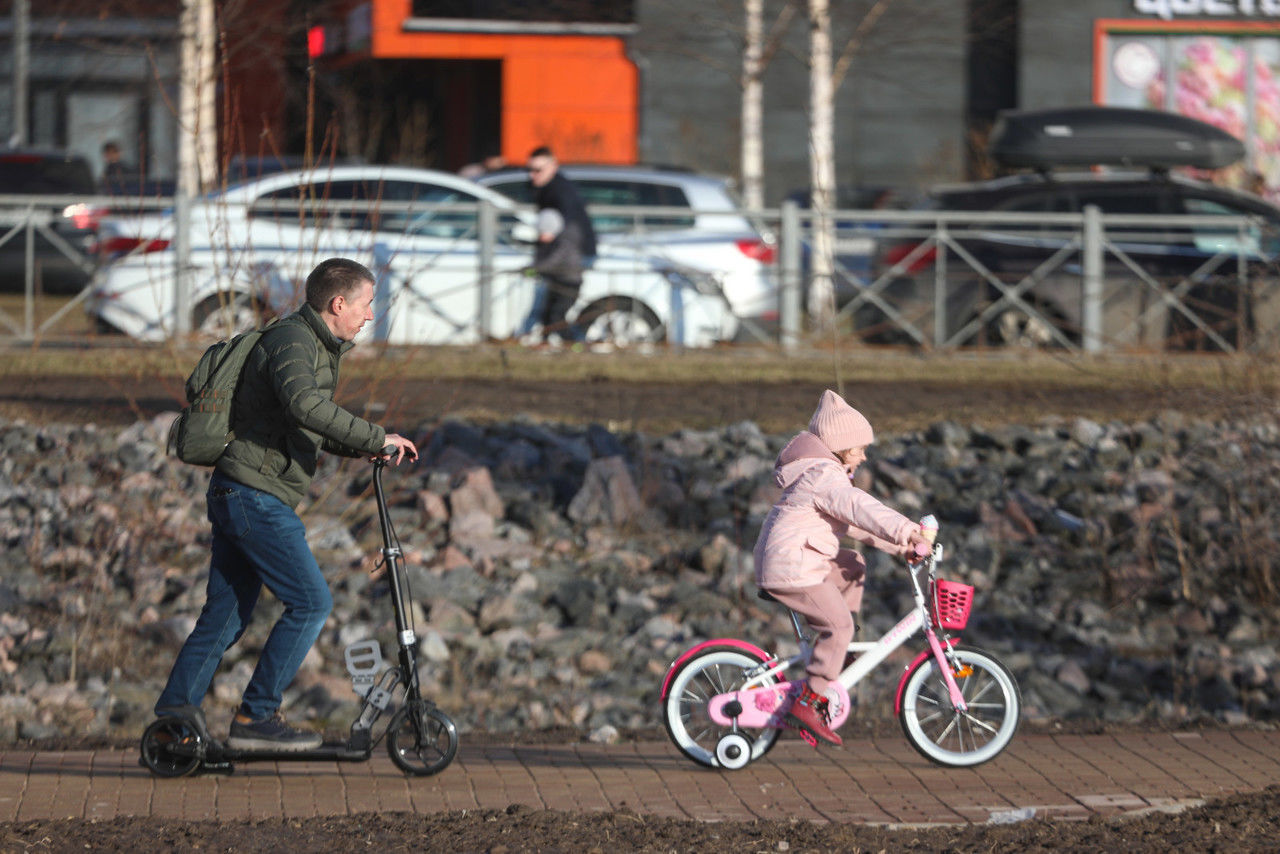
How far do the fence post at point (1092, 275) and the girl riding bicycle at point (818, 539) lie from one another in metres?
9.51

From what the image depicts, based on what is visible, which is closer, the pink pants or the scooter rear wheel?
the scooter rear wheel

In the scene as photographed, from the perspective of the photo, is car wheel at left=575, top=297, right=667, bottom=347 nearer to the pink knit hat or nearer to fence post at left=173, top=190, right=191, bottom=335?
fence post at left=173, top=190, right=191, bottom=335

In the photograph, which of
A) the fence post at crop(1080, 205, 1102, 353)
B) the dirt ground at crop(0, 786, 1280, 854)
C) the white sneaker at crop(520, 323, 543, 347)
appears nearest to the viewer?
the dirt ground at crop(0, 786, 1280, 854)

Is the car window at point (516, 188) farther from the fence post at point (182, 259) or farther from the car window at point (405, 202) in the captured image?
the fence post at point (182, 259)

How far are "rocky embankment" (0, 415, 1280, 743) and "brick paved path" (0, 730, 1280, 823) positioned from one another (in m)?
1.04

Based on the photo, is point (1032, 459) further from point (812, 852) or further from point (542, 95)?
point (542, 95)

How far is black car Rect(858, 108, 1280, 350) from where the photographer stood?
583 inches

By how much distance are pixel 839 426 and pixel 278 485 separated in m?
1.79

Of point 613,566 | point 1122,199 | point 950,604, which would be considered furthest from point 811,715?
point 1122,199

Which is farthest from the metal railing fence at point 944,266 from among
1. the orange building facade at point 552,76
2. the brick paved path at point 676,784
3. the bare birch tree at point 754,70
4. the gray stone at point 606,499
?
the orange building facade at point 552,76

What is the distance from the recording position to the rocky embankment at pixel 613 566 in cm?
849

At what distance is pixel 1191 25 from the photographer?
30.5 meters

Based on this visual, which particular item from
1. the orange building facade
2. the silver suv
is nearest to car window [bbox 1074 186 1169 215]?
the silver suv

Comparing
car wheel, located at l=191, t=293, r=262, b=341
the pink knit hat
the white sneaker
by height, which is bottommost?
the white sneaker
